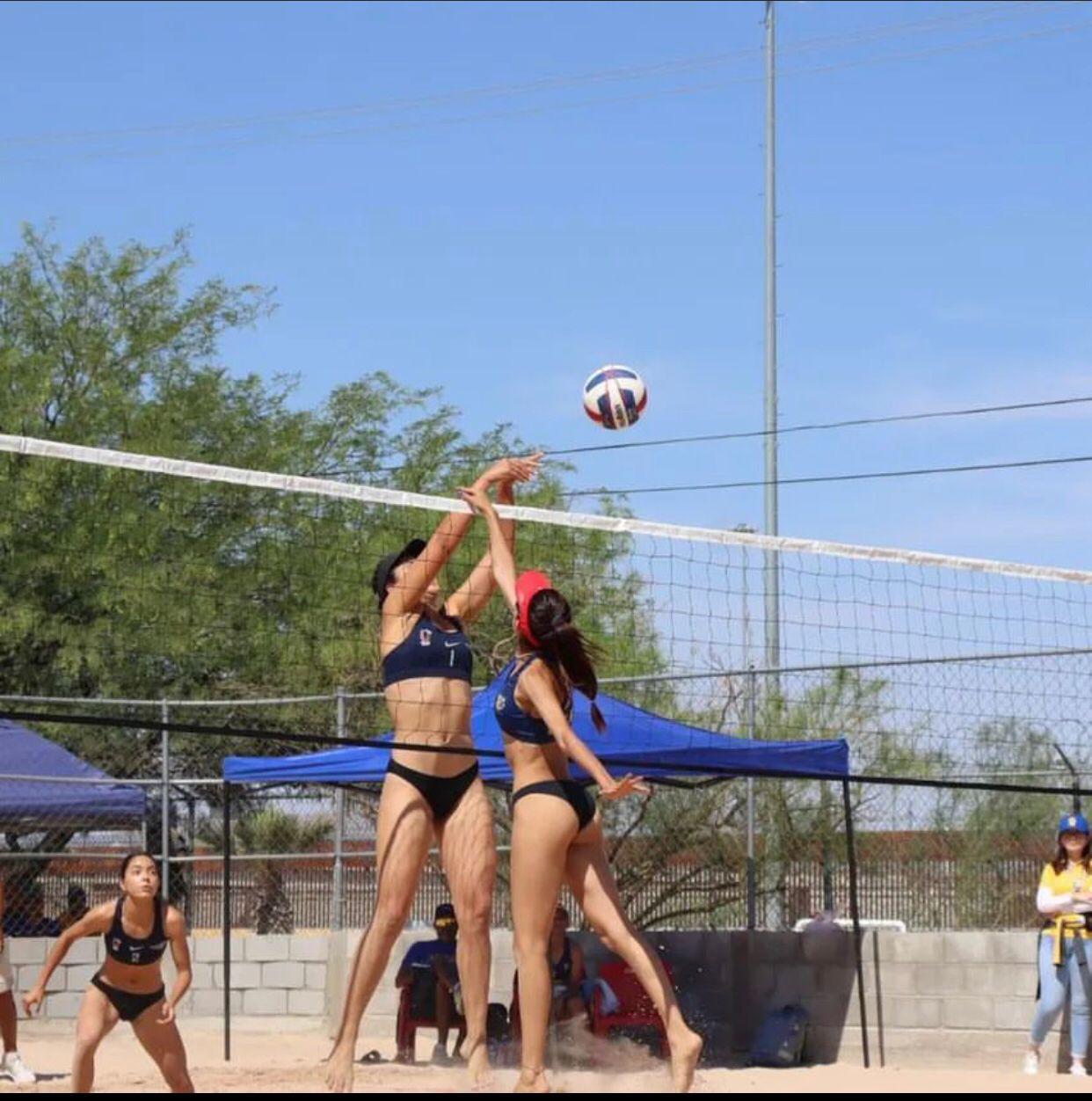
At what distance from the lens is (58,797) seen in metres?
14.6

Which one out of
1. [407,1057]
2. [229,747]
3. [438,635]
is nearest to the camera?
[438,635]

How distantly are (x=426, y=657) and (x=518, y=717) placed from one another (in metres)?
0.65

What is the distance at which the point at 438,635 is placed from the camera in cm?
788

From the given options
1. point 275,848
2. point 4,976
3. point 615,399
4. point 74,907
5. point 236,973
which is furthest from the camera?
point 275,848

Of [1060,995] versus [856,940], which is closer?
[1060,995]

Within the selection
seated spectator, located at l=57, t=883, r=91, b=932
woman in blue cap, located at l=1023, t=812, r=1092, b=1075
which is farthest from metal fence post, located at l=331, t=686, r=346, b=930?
woman in blue cap, located at l=1023, t=812, r=1092, b=1075

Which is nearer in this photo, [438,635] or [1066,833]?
[438,635]

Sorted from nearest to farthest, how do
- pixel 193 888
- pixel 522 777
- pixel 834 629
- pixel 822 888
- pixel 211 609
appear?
pixel 522 777 < pixel 834 629 < pixel 822 888 < pixel 193 888 < pixel 211 609

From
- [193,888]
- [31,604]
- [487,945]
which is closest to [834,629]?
[487,945]

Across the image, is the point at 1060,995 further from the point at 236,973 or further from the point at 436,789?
the point at 236,973

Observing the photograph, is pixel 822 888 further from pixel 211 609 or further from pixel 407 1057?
pixel 211 609

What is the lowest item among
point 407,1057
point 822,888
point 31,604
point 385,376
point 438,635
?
point 407,1057

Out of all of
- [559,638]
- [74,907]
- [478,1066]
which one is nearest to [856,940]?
[478,1066]

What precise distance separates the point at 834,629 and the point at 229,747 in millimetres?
9635
